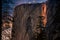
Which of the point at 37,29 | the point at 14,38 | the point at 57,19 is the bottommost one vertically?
the point at 14,38

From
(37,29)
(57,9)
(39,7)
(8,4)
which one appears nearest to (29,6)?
(39,7)

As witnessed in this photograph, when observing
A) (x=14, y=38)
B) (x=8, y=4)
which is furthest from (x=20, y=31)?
(x=8, y=4)

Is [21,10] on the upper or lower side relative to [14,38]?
upper

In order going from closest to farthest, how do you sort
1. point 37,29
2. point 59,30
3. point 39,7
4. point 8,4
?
point 59,30, point 37,29, point 39,7, point 8,4

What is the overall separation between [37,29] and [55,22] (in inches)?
20.9

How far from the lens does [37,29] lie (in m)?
1.52

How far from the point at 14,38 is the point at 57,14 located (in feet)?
2.76

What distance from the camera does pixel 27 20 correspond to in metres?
1.64

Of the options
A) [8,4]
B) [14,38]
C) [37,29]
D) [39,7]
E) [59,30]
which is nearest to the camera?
[59,30]

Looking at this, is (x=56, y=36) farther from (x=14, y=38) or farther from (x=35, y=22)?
(x=14, y=38)

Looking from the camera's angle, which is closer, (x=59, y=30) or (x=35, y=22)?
(x=59, y=30)

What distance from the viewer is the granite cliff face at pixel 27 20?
1.57m

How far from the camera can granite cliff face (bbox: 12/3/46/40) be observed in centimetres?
157

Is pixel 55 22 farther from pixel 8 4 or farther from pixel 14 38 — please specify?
pixel 8 4
